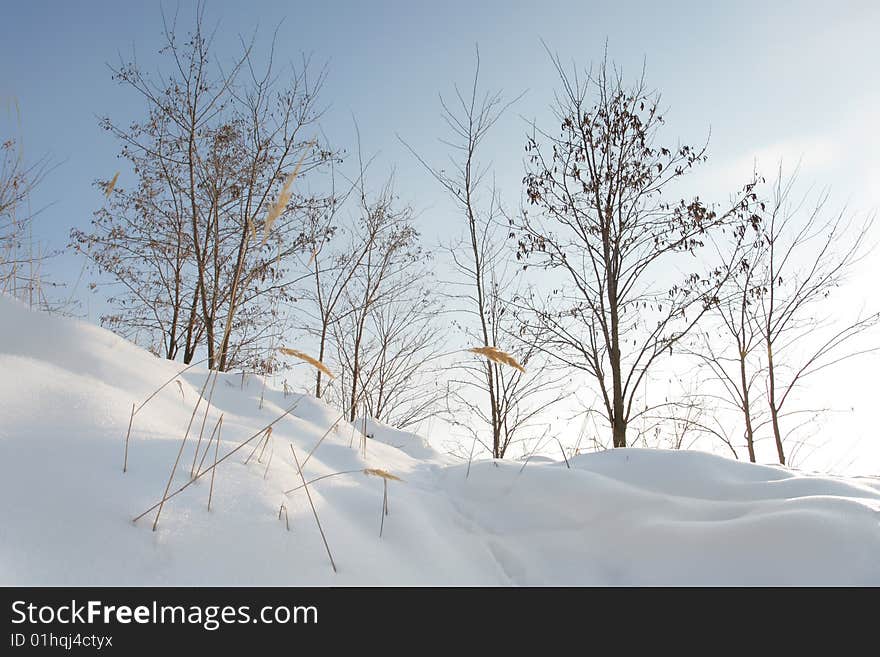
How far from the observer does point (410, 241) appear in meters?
→ 8.63

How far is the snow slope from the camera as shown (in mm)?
1015

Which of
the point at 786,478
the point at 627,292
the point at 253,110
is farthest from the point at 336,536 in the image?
the point at 253,110

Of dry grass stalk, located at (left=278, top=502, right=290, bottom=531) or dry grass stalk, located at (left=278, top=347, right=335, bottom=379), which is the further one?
dry grass stalk, located at (left=278, top=347, right=335, bottom=379)

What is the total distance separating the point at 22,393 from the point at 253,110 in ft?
22.7

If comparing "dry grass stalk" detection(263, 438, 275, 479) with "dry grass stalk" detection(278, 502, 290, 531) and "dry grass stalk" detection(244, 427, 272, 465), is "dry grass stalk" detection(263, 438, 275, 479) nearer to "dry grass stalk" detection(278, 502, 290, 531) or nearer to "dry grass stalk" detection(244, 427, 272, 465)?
"dry grass stalk" detection(244, 427, 272, 465)

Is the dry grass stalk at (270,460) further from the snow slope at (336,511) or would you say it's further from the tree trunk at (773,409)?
the tree trunk at (773,409)

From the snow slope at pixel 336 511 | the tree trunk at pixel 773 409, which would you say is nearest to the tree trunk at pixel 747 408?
the tree trunk at pixel 773 409

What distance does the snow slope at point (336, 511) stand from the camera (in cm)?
101

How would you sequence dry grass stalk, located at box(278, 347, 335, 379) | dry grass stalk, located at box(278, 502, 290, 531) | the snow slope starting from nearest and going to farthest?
the snow slope < dry grass stalk, located at box(278, 502, 290, 531) < dry grass stalk, located at box(278, 347, 335, 379)

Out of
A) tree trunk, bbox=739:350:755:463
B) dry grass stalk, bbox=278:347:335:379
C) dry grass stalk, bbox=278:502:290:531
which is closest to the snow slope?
dry grass stalk, bbox=278:502:290:531

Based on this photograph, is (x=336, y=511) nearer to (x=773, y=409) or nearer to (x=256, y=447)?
(x=256, y=447)
